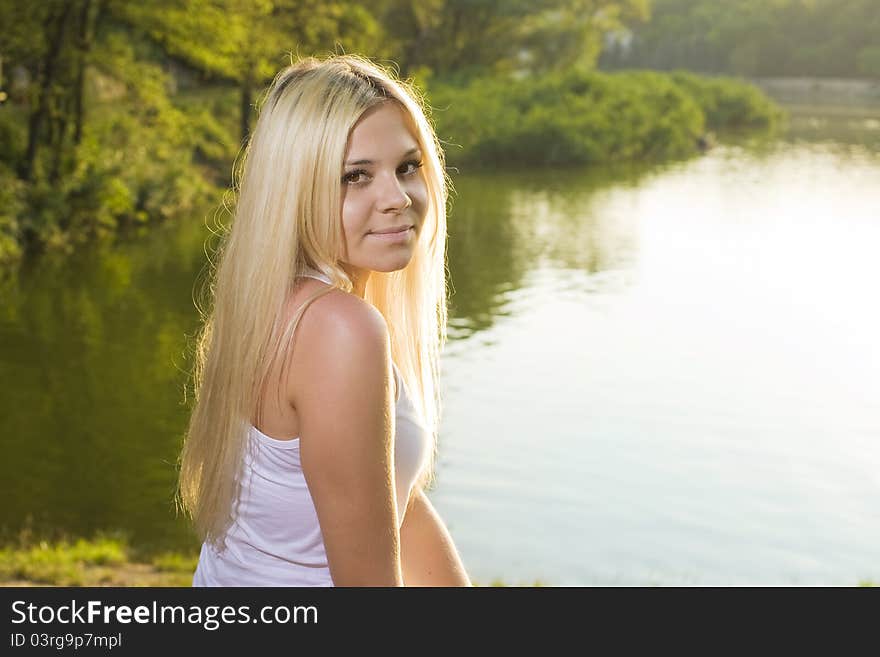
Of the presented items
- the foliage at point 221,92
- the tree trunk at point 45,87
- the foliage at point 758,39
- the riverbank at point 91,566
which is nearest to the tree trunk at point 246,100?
the foliage at point 221,92

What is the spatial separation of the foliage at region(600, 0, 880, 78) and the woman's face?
47228mm

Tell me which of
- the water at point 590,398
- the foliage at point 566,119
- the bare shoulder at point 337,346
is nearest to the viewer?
the bare shoulder at point 337,346

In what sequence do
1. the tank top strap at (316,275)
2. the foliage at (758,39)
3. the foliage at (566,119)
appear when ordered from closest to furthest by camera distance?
the tank top strap at (316,275)
the foliage at (566,119)
the foliage at (758,39)

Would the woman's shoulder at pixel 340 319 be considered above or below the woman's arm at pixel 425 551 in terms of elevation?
above

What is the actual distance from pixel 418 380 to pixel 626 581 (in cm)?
556

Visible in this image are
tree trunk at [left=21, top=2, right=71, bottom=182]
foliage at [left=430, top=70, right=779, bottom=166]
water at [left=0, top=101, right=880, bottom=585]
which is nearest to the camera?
water at [left=0, top=101, right=880, bottom=585]

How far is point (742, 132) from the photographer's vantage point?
39188 mm

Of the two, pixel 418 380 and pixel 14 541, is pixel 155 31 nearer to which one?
pixel 14 541

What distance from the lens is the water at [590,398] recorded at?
8.05 m

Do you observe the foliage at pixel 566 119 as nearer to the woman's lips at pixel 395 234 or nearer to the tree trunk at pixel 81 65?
the tree trunk at pixel 81 65

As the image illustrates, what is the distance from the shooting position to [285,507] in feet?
5.62

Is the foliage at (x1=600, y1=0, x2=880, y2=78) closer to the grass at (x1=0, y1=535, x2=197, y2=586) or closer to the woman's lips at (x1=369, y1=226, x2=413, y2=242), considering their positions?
the grass at (x1=0, y1=535, x2=197, y2=586)

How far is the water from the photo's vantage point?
8.05m

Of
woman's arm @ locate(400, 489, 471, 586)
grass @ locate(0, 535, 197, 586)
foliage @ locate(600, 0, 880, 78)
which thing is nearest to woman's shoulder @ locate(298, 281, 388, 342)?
woman's arm @ locate(400, 489, 471, 586)
